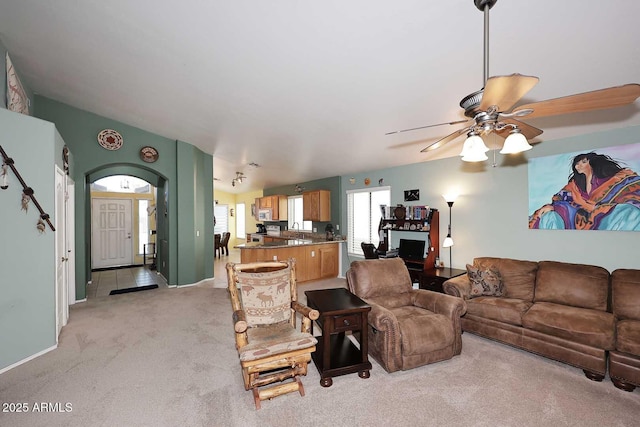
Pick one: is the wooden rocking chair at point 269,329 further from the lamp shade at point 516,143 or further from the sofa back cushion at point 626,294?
the sofa back cushion at point 626,294

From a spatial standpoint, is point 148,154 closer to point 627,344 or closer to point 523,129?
point 523,129

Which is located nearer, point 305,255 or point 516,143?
point 516,143

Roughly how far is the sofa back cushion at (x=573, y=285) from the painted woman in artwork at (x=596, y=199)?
0.59 metres

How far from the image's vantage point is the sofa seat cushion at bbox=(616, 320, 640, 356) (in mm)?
2281

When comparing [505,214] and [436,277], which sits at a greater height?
[505,214]

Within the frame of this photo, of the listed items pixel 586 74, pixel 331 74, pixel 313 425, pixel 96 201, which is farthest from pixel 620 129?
pixel 96 201

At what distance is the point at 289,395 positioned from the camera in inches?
89.7

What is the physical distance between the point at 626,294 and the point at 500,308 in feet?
3.71

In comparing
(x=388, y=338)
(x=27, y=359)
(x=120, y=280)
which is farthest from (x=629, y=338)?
(x=120, y=280)

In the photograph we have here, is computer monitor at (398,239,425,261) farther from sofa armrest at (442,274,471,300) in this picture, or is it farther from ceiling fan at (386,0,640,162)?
ceiling fan at (386,0,640,162)

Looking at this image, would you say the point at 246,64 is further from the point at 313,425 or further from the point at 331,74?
the point at 313,425

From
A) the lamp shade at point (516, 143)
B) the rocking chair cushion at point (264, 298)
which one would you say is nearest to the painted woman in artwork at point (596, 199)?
the lamp shade at point (516, 143)

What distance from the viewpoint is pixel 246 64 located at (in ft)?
8.79

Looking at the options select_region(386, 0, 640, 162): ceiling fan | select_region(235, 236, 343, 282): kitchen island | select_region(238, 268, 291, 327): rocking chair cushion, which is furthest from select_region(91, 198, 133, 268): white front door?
select_region(386, 0, 640, 162): ceiling fan
